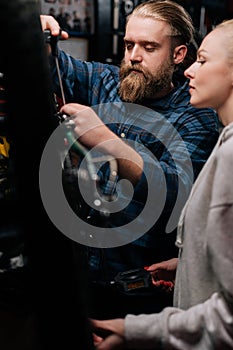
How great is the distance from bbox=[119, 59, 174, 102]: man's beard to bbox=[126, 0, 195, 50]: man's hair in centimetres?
9

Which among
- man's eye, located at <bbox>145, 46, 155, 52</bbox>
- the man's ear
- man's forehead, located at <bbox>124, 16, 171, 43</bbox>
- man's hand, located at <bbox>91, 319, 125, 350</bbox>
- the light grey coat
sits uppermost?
man's forehead, located at <bbox>124, 16, 171, 43</bbox>

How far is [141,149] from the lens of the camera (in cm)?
144

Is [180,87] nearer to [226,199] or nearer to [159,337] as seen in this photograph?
[226,199]

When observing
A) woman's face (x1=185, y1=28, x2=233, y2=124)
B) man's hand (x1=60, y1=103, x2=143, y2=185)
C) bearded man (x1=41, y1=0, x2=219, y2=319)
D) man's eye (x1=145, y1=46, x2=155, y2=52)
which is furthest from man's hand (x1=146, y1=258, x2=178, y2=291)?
man's eye (x1=145, y1=46, x2=155, y2=52)

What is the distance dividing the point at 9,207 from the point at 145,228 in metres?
0.72

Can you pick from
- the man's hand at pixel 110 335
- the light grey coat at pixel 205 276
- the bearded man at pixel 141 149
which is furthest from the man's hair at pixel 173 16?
the man's hand at pixel 110 335

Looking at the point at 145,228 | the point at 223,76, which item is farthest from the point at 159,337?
the point at 145,228

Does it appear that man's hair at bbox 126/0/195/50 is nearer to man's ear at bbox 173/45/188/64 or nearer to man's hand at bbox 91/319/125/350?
man's ear at bbox 173/45/188/64

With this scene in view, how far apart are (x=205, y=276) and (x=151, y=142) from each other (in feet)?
2.35

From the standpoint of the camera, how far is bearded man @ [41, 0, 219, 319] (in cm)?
118

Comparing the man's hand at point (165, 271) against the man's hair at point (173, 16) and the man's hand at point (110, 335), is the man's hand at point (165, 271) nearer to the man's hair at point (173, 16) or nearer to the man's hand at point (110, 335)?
the man's hand at point (110, 335)

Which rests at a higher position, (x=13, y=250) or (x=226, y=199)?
(x=226, y=199)

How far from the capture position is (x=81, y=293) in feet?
2.10

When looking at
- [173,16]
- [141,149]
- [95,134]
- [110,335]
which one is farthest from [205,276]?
[173,16]
